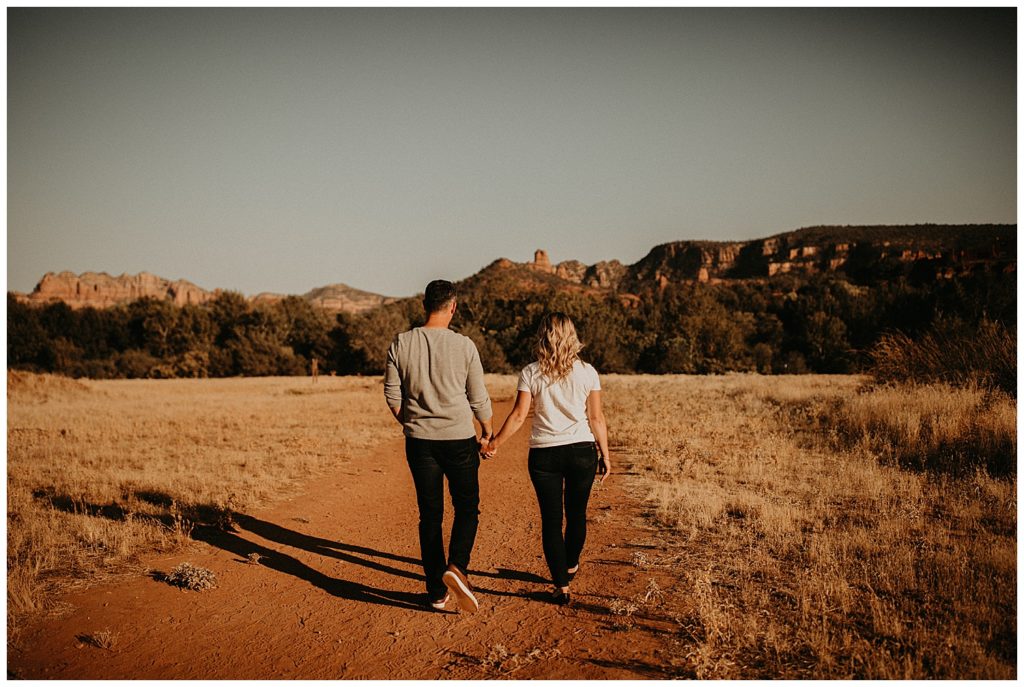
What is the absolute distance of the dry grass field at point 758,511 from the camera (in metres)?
3.81

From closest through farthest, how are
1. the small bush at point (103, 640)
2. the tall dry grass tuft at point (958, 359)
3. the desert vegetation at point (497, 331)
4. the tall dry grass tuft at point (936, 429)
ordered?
the small bush at point (103, 640)
the tall dry grass tuft at point (936, 429)
the tall dry grass tuft at point (958, 359)
the desert vegetation at point (497, 331)

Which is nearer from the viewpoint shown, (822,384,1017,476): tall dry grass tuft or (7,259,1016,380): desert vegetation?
(822,384,1017,476): tall dry grass tuft

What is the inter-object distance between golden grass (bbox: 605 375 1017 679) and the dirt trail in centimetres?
58

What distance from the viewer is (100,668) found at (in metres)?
3.84


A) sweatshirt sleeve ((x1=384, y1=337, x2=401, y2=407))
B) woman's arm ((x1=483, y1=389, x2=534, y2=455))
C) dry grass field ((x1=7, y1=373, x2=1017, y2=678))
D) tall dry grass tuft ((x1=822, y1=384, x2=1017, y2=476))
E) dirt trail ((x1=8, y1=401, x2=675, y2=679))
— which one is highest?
sweatshirt sleeve ((x1=384, y1=337, x2=401, y2=407))

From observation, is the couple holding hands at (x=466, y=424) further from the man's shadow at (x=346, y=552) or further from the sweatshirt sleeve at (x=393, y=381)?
the man's shadow at (x=346, y=552)

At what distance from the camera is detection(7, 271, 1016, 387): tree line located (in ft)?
153

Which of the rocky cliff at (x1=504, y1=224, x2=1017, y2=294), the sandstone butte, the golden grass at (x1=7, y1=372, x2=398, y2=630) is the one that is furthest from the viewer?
the sandstone butte

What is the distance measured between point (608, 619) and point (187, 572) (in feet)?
11.9

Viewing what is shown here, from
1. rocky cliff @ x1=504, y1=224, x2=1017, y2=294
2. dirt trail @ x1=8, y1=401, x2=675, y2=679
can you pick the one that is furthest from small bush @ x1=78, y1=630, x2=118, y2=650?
rocky cliff @ x1=504, y1=224, x2=1017, y2=294

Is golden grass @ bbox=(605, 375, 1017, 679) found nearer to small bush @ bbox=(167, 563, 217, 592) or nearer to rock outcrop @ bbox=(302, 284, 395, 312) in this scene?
small bush @ bbox=(167, 563, 217, 592)

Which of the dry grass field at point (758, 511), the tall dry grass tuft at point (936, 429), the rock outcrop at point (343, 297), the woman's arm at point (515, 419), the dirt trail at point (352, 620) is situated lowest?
the dirt trail at point (352, 620)

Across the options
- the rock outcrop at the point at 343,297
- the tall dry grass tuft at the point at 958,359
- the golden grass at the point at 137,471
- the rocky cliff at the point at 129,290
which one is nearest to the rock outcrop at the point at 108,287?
the rocky cliff at the point at 129,290

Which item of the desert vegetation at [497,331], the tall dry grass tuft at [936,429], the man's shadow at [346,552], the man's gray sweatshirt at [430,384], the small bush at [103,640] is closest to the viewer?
the small bush at [103,640]
